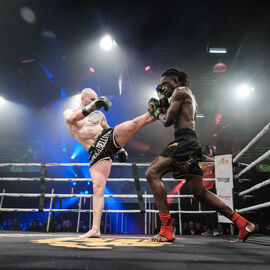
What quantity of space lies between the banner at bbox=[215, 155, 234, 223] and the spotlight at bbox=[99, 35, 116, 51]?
A: 4552mm

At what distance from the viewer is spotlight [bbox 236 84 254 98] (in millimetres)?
7590

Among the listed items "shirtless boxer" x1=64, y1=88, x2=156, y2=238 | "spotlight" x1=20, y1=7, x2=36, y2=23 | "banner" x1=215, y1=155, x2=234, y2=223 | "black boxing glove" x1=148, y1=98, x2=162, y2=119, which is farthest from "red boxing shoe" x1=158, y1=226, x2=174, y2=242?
"spotlight" x1=20, y1=7, x2=36, y2=23

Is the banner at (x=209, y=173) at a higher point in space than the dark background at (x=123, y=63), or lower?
lower

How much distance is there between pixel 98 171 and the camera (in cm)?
250

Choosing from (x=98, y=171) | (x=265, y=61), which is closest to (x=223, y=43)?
(x=265, y=61)

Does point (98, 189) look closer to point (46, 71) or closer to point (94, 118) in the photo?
point (94, 118)

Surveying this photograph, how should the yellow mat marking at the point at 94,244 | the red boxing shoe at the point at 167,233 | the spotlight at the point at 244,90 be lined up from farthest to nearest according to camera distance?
1. the spotlight at the point at 244,90
2. the red boxing shoe at the point at 167,233
3. the yellow mat marking at the point at 94,244

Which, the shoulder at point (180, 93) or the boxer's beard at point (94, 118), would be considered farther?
the boxer's beard at point (94, 118)

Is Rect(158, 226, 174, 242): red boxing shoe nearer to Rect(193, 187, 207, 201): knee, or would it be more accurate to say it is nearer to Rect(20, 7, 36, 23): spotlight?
Rect(193, 187, 207, 201): knee

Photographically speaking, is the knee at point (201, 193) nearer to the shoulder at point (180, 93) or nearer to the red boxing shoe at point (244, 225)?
the red boxing shoe at point (244, 225)

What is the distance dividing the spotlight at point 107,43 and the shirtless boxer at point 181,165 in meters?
4.88

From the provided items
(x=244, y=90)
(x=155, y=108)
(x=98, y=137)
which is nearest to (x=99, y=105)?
(x=98, y=137)

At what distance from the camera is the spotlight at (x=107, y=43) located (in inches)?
248

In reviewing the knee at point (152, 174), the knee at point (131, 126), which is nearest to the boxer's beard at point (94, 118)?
the knee at point (131, 126)
